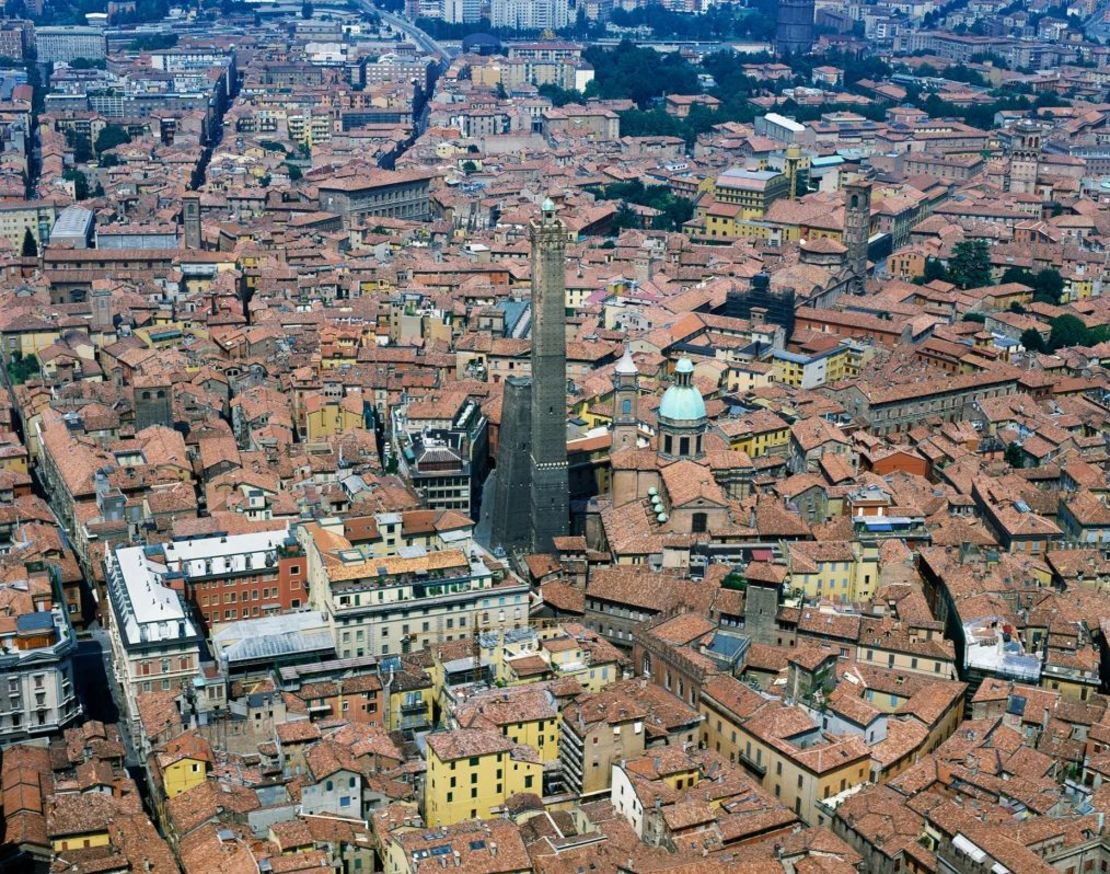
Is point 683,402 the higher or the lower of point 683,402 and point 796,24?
the lower

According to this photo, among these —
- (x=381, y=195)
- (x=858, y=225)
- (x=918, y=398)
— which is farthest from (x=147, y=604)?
(x=381, y=195)

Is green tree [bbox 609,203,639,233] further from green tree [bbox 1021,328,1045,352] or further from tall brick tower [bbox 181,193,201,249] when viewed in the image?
green tree [bbox 1021,328,1045,352]

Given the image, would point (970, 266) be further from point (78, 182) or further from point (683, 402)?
point (78, 182)

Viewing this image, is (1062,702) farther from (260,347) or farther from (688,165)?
(688,165)

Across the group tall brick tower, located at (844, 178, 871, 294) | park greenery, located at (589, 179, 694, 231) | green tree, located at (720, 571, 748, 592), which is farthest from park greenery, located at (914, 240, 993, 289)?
green tree, located at (720, 571, 748, 592)

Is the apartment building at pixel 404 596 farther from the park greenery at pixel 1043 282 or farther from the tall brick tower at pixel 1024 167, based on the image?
the tall brick tower at pixel 1024 167

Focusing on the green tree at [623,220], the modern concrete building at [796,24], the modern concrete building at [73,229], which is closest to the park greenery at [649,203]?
the green tree at [623,220]
